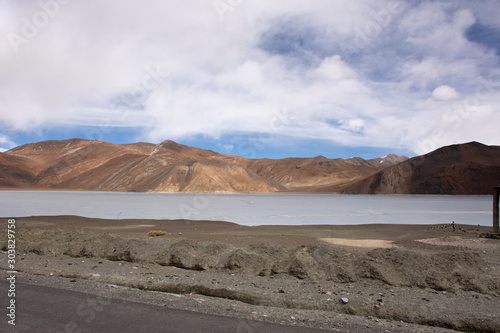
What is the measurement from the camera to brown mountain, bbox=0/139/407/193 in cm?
11221

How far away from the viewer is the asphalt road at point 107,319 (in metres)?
5.02

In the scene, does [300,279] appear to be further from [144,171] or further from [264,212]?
[144,171]

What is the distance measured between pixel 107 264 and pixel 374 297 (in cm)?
654

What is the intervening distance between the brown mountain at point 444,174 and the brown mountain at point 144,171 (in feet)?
119

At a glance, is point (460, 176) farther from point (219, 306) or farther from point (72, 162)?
point (72, 162)

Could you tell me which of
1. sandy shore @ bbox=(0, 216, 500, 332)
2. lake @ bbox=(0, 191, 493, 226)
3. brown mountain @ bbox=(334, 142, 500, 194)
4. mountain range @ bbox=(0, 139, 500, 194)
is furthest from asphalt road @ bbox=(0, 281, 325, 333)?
brown mountain @ bbox=(334, 142, 500, 194)

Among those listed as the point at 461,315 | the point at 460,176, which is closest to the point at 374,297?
the point at 461,315

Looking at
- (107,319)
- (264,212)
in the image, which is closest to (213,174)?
(264,212)

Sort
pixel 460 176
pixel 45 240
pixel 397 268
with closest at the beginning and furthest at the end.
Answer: pixel 397 268, pixel 45 240, pixel 460 176

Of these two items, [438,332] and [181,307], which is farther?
[181,307]

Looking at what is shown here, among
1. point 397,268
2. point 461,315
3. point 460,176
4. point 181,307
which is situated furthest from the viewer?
point 460,176

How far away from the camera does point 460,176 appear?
10606 centimetres

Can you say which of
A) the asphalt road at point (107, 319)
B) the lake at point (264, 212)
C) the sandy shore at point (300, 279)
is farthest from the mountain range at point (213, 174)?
the asphalt road at point (107, 319)

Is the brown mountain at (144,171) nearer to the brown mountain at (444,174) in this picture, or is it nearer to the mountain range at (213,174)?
the mountain range at (213,174)
